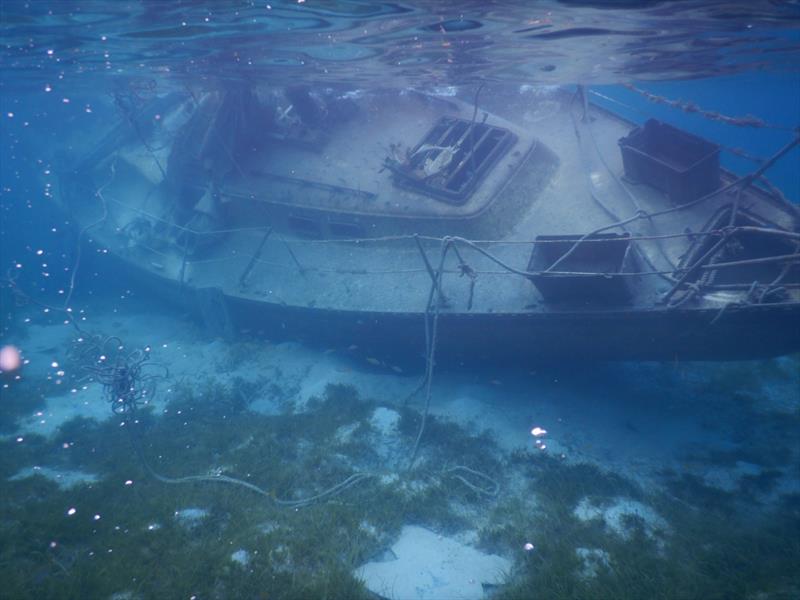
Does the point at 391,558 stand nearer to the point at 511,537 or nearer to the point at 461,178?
the point at 511,537

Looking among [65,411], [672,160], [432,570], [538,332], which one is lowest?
[65,411]

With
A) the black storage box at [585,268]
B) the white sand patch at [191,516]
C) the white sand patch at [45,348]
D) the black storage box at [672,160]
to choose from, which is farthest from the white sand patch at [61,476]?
the black storage box at [672,160]

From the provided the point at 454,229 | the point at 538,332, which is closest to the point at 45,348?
the point at 454,229

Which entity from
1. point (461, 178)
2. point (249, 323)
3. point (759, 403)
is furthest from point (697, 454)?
point (249, 323)

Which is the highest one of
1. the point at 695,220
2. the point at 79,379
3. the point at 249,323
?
the point at 695,220

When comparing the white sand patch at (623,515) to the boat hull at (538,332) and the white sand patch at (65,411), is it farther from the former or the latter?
the white sand patch at (65,411)

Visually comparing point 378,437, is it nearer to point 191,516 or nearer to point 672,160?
point 191,516

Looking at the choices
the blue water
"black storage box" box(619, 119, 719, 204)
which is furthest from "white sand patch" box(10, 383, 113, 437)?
"black storage box" box(619, 119, 719, 204)
